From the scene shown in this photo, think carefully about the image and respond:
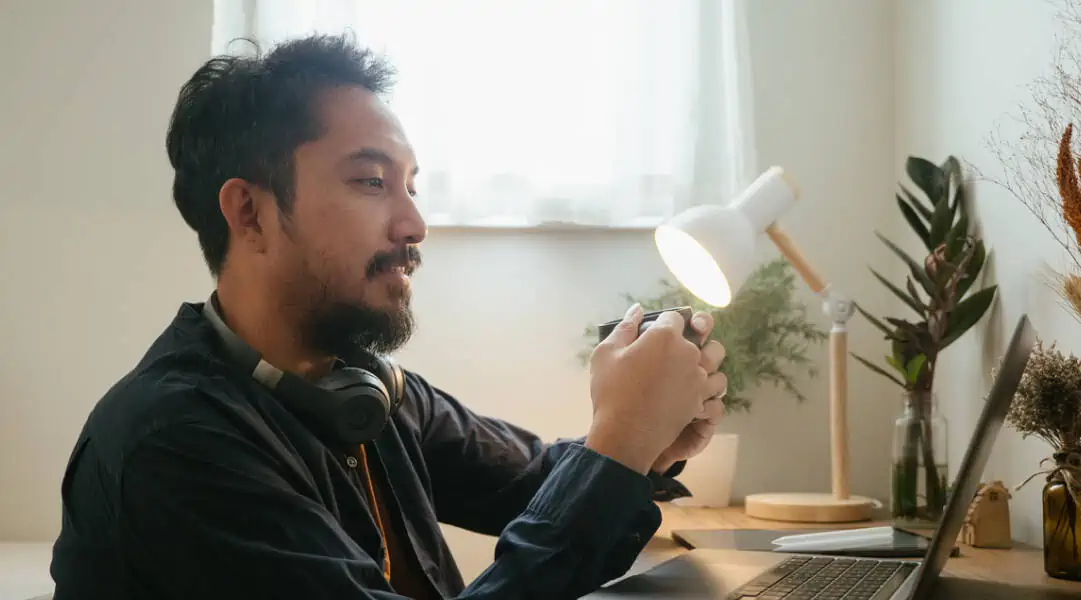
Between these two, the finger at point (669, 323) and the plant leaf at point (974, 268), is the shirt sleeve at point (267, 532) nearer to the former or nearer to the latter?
the finger at point (669, 323)

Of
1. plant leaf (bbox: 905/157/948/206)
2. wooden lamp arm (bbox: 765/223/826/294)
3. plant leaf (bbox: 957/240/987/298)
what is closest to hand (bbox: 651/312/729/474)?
Result: wooden lamp arm (bbox: 765/223/826/294)

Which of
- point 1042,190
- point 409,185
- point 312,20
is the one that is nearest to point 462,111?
point 312,20

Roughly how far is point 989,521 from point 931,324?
0.43 meters

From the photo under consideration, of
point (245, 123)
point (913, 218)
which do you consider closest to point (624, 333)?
point (245, 123)

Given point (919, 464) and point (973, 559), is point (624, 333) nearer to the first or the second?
point (973, 559)

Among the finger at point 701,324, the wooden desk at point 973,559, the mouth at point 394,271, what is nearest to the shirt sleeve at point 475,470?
the wooden desk at point 973,559

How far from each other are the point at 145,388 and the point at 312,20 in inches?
55.3

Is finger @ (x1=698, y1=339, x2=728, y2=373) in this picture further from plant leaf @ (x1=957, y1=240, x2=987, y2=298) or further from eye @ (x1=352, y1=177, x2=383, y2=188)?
plant leaf @ (x1=957, y1=240, x2=987, y2=298)

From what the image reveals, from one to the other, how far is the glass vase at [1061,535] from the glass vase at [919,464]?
34 cm

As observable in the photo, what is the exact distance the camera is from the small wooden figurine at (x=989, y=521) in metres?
1.39

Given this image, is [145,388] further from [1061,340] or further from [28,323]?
[28,323]

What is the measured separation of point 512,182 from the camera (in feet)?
7.09

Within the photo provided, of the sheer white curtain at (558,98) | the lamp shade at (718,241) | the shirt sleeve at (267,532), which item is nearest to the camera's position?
the shirt sleeve at (267,532)

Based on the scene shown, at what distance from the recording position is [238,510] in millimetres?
836
